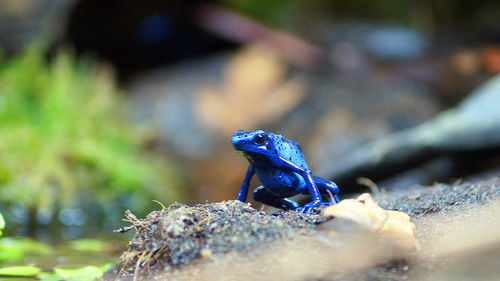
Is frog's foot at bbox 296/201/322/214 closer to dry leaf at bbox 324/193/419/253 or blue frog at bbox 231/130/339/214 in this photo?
blue frog at bbox 231/130/339/214

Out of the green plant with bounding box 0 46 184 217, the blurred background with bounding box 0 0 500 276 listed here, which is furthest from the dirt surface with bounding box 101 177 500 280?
the green plant with bounding box 0 46 184 217

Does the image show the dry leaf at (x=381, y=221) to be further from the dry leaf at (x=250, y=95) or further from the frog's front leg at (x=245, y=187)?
the dry leaf at (x=250, y=95)

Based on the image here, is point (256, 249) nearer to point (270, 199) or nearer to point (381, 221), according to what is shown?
point (381, 221)

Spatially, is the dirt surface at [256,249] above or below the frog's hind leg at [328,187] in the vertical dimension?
below

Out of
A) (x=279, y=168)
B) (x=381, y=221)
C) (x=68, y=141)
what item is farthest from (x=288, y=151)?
(x=68, y=141)

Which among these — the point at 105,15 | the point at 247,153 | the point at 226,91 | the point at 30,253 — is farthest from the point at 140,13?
the point at 247,153

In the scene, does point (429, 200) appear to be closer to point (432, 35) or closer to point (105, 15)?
point (432, 35)

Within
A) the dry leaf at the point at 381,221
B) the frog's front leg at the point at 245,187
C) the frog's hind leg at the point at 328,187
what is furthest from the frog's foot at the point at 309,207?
the frog's front leg at the point at 245,187
